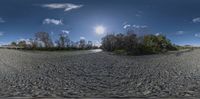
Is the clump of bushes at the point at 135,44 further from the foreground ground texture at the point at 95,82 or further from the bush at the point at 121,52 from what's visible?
the foreground ground texture at the point at 95,82

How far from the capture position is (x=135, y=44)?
106 feet

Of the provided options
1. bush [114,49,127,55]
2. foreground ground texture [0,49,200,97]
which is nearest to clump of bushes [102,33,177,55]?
bush [114,49,127,55]

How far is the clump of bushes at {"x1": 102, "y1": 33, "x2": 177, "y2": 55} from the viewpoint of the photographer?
25.8 metres

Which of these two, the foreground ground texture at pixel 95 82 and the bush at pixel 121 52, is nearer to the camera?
the foreground ground texture at pixel 95 82

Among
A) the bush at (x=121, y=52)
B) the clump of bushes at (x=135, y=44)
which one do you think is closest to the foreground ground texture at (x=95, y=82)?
the clump of bushes at (x=135, y=44)

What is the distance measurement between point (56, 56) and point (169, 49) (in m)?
21.2

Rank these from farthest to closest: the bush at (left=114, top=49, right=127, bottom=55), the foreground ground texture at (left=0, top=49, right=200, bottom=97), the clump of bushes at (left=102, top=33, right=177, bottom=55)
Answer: the bush at (left=114, top=49, right=127, bottom=55), the clump of bushes at (left=102, top=33, right=177, bottom=55), the foreground ground texture at (left=0, top=49, right=200, bottom=97)

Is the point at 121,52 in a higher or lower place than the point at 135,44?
lower

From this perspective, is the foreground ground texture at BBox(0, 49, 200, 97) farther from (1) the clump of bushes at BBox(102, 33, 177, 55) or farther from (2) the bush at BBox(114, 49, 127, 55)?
(2) the bush at BBox(114, 49, 127, 55)

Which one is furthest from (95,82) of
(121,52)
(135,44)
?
(135,44)

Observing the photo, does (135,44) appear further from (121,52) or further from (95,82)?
(95,82)

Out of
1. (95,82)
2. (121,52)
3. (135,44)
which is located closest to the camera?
(95,82)

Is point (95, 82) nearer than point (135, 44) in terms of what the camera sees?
Yes

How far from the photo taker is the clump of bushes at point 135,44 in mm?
25781
